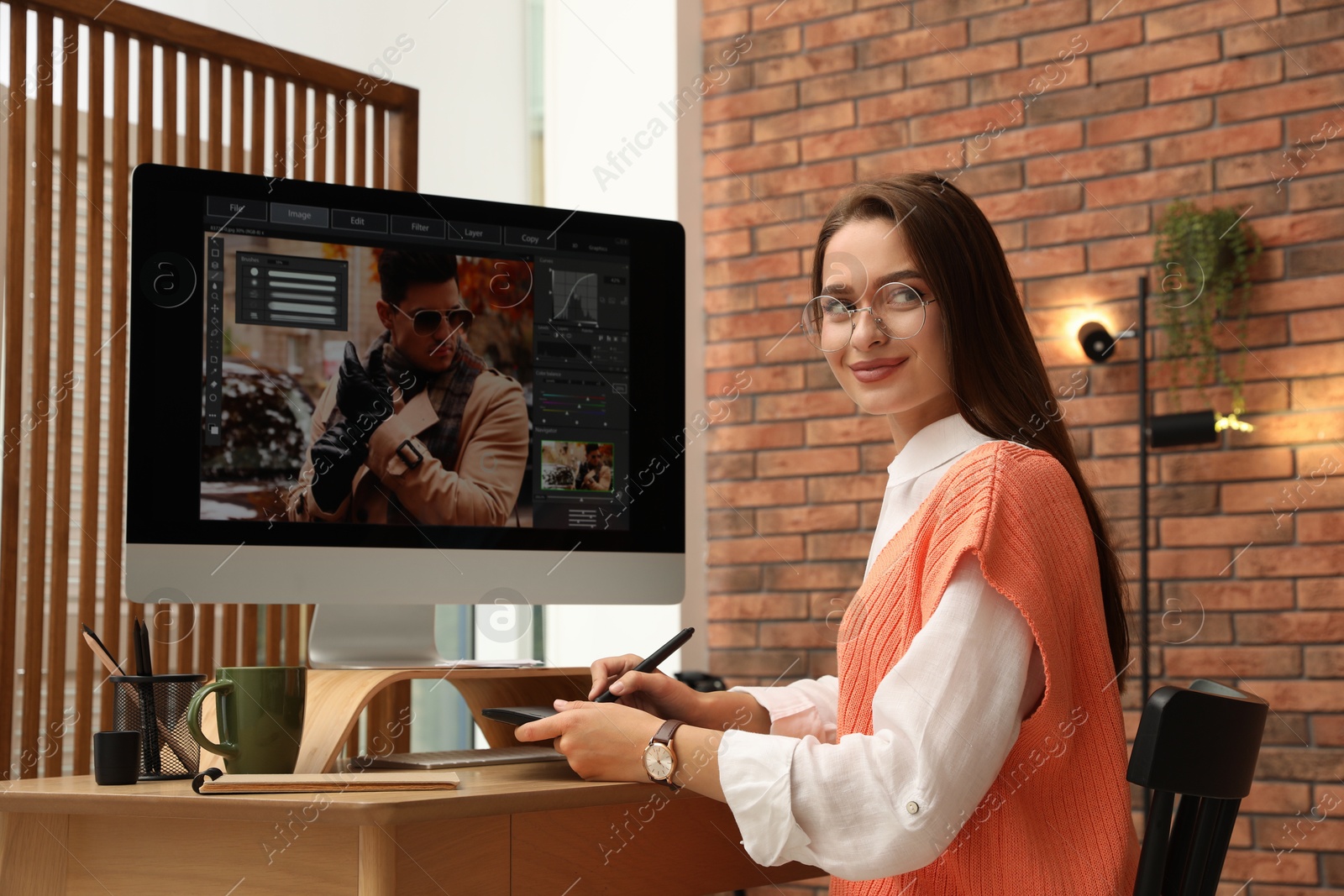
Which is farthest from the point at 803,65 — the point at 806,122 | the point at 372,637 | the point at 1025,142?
the point at 372,637

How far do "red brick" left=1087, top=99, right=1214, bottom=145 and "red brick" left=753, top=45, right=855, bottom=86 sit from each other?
699 mm

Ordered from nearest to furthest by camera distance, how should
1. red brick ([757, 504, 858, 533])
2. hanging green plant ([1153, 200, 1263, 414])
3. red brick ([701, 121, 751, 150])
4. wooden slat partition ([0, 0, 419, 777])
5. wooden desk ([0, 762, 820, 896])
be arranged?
wooden desk ([0, 762, 820, 896]), wooden slat partition ([0, 0, 419, 777]), hanging green plant ([1153, 200, 1263, 414]), red brick ([757, 504, 858, 533]), red brick ([701, 121, 751, 150])

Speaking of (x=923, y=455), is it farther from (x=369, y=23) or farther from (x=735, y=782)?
(x=369, y=23)

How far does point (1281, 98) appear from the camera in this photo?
111 inches

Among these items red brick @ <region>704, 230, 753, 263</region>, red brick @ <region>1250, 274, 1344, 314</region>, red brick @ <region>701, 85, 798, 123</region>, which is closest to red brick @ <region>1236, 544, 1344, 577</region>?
red brick @ <region>1250, 274, 1344, 314</region>

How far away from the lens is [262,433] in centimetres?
154

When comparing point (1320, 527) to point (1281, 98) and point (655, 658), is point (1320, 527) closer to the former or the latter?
Answer: point (1281, 98)

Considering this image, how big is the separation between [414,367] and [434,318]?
72 millimetres

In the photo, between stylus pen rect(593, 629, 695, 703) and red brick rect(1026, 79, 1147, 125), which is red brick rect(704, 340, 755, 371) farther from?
stylus pen rect(593, 629, 695, 703)

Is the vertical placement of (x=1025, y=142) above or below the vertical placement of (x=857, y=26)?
below

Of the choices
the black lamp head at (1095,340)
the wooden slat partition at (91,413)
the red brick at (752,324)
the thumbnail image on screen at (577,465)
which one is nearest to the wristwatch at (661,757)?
the thumbnail image on screen at (577,465)

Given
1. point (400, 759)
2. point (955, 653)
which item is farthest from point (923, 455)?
point (400, 759)

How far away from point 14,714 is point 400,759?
1.15 m

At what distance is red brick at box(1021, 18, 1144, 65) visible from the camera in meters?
3.00
